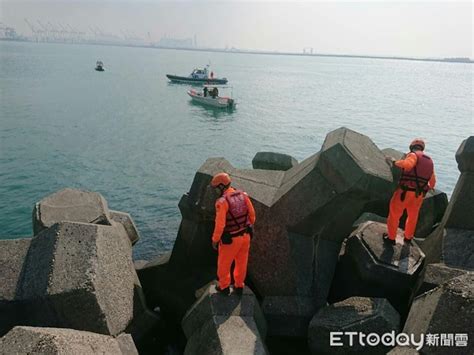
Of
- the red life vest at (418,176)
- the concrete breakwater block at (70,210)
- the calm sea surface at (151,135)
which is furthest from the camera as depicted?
the calm sea surface at (151,135)

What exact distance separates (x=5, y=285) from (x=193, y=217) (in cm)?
282

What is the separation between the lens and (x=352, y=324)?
446 centimetres

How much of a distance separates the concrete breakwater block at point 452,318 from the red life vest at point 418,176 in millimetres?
2319

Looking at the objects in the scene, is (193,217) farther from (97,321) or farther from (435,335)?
(435,335)

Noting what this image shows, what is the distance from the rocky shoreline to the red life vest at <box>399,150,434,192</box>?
0.54 meters

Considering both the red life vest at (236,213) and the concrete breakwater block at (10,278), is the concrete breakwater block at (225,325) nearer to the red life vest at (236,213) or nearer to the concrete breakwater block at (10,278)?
the red life vest at (236,213)

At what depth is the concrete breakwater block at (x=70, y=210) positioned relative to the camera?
246 inches

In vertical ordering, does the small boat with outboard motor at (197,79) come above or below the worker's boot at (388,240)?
below

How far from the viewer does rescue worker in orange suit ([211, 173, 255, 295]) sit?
16.0 ft

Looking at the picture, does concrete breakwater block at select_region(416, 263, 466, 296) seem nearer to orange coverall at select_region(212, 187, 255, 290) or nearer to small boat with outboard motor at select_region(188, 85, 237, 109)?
orange coverall at select_region(212, 187, 255, 290)

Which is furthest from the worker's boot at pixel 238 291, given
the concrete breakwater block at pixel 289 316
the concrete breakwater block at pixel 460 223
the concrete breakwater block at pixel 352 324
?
the concrete breakwater block at pixel 460 223

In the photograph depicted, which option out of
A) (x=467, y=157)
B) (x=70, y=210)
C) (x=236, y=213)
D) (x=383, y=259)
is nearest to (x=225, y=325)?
(x=236, y=213)

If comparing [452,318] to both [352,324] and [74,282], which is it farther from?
[74,282]

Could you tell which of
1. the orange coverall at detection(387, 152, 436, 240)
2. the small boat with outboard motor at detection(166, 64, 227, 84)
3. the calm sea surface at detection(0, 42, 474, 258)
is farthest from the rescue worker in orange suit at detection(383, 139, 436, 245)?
the small boat with outboard motor at detection(166, 64, 227, 84)
